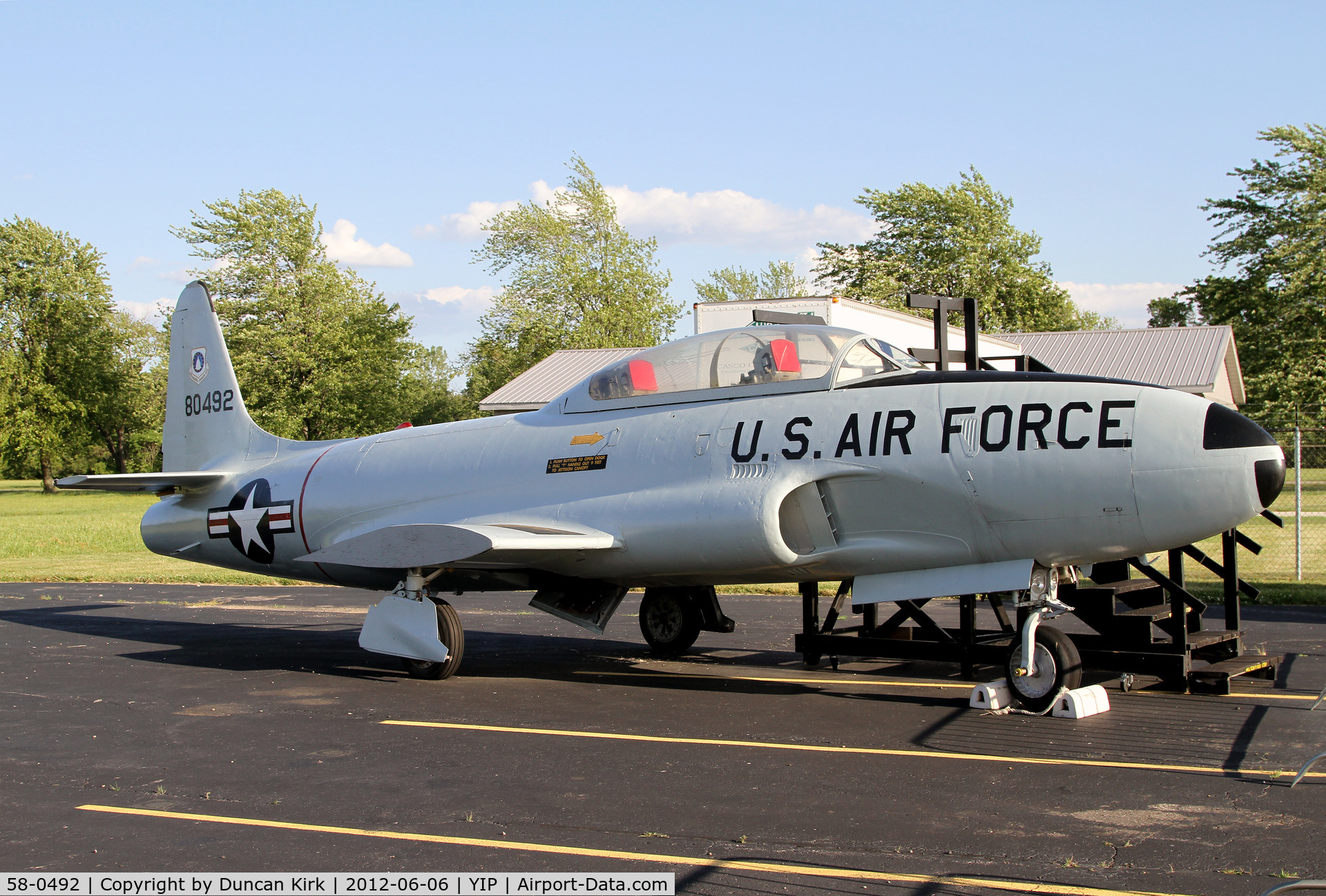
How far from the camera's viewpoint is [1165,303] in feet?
182

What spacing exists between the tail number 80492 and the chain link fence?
1200 centimetres

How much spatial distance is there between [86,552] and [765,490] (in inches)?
999

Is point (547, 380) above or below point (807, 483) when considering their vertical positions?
above

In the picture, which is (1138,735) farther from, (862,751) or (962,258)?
(962,258)

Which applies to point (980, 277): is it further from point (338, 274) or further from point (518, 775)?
point (518, 775)

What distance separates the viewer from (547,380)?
35.3 metres

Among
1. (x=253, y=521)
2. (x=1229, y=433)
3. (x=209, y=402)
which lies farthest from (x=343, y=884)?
(x=209, y=402)

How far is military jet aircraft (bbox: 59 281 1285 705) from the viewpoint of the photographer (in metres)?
7.63

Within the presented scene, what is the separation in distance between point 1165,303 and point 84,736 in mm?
57049

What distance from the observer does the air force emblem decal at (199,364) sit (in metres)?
14.2

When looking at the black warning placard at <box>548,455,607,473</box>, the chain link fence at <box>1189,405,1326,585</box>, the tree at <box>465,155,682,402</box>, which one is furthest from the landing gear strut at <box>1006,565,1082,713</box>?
the tree at <box>465,155,682,402</box>

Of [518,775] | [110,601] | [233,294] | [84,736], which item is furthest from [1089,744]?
[233,294]

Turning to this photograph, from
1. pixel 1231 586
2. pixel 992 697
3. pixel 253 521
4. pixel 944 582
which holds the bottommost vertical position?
pixel 992 697

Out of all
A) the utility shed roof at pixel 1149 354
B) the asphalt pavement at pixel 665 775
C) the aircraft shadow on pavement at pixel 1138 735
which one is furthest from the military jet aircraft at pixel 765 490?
the utility shed roof at pixel 1149 354
